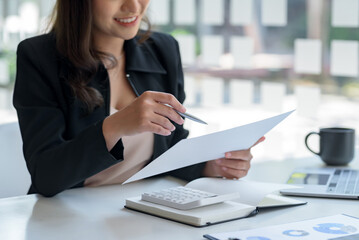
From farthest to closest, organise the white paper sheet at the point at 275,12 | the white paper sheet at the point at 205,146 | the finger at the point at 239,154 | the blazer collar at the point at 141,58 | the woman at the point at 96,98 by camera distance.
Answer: the white paper sheet at the point at 275,12 → the blazer collar at the point at 141,58 → the finger at the point at 239,154 → the woman at the point at 96,98 → the white paper sheet at the point at 205,146

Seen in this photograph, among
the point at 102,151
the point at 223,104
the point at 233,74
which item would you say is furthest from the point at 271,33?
the point at 102,151

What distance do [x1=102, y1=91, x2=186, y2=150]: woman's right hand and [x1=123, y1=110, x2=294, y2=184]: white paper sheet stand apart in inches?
2.2

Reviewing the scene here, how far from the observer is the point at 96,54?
158 cm

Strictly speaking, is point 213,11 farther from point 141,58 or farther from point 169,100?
point 169,100

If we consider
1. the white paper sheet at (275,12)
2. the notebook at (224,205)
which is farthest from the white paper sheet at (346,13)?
the notebook at (224,205)

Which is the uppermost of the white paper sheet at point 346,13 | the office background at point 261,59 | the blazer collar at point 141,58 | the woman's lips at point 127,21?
the woman's lips at point 127,21

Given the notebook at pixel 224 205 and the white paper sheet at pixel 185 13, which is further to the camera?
the white paper sheet at pixel 185 13

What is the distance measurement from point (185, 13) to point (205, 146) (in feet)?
12.0

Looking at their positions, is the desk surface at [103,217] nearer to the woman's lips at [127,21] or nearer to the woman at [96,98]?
the woman at [96,98]

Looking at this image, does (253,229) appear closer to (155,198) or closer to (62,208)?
(155,198)

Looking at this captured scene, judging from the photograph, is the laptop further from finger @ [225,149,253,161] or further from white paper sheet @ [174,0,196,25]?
white paper sheet @ [174,0,196,25]

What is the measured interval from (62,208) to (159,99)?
296 mm

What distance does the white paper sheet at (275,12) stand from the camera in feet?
12.2

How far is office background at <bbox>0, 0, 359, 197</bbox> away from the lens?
3453 mm
